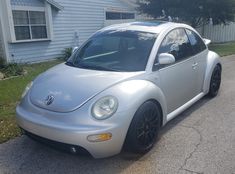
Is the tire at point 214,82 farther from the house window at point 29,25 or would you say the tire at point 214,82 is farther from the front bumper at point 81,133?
the house window at point 29,25

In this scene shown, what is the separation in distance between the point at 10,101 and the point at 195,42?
398 centimetres

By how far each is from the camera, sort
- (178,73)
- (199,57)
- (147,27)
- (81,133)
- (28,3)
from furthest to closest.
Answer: (28,3), (199,57), (147,27), (178,73), (81,133)

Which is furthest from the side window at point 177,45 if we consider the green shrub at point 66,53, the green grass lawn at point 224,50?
the green grass lawn at point 224,50

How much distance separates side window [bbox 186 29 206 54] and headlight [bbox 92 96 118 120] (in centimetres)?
238

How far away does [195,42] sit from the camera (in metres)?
5.01

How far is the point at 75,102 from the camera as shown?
3.12 metres

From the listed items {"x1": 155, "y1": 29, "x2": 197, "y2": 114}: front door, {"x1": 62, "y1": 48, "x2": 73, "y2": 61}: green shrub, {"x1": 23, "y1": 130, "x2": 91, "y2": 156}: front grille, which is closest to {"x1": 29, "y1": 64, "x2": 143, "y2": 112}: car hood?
{"x1": 23, "y1": 130, "x2": 91, "y2": 156}: front grille

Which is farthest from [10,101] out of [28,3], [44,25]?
[44,25]

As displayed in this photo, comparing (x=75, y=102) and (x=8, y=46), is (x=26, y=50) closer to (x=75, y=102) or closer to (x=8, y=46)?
(x=8, y=46)

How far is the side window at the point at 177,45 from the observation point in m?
4.13

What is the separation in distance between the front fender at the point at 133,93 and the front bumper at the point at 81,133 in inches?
9.1

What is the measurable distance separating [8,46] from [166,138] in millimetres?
8620

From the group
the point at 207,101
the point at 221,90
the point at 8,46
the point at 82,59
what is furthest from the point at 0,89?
the point at 221,90

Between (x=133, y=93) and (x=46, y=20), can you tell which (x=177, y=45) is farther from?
(x=46, y=20)
